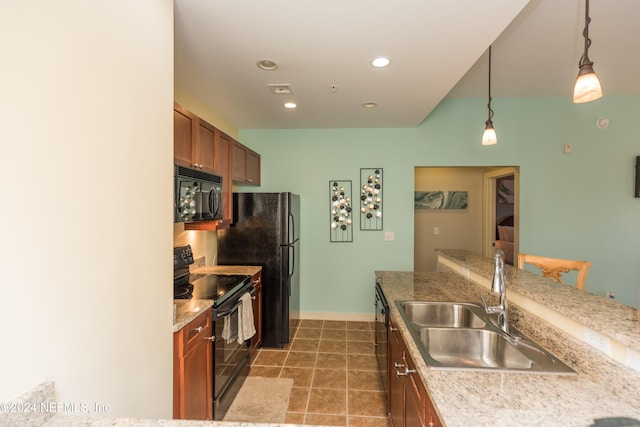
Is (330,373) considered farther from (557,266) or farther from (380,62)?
(380,62)

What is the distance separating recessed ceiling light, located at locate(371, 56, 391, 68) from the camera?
2115mm

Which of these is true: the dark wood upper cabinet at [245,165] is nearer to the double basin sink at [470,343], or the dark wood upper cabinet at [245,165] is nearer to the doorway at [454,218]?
the double basin sink at [470,343]

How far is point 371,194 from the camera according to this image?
4.06m

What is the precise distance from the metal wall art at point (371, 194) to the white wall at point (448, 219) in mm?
1726

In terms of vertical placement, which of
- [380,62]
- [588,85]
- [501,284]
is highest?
[380,62]

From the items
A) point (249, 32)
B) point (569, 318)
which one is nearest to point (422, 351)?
point (569, 318)

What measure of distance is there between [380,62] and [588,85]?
1211 mm

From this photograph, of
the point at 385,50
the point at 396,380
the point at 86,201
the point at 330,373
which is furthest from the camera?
the point at 330,373

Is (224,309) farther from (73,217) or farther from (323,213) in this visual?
(323,213)

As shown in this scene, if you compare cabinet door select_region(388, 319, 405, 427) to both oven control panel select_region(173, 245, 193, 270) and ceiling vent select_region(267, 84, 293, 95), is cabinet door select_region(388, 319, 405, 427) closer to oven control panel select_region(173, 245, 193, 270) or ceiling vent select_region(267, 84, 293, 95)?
oven control panel select_region(173, 245, 193, 270)

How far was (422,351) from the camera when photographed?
1348 millimetres

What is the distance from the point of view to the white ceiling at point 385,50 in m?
1.64

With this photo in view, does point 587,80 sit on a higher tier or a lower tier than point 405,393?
higher

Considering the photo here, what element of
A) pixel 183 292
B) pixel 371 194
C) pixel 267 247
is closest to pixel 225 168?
pixel 267 247
